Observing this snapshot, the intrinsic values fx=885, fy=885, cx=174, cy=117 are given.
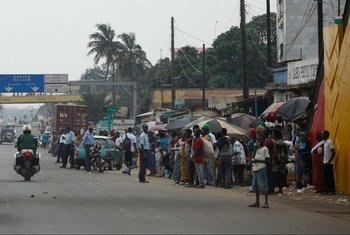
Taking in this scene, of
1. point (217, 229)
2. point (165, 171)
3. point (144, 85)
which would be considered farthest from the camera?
point (144, 85)

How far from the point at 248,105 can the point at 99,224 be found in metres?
30.3

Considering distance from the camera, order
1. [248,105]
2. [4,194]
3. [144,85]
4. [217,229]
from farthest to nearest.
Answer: [144,85] < [248,105] < [4,194] < [217,229]

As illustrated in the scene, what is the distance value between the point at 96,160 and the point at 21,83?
103 ft

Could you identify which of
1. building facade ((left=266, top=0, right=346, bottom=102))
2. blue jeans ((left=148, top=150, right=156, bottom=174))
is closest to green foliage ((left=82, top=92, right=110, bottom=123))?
building facade ((left=266, top=0, right=346, bottom=102))

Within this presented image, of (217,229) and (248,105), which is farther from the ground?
(248,105)

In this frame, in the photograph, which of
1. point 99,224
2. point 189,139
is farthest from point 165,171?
point 99,224

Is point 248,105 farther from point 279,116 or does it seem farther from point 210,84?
Answer: point 210,84

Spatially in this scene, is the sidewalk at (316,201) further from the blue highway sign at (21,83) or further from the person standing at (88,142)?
the blue highway sign at (21,83)

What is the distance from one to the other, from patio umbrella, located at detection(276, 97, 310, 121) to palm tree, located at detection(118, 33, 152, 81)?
70.8m

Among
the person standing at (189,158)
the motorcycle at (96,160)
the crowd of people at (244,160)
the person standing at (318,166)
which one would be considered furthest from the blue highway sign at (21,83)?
the person standing at (318,166)

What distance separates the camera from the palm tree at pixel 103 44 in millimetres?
101375

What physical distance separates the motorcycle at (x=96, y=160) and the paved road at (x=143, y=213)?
1112 centimetres

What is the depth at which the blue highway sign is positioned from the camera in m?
65.3

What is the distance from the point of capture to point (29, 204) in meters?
18.1
